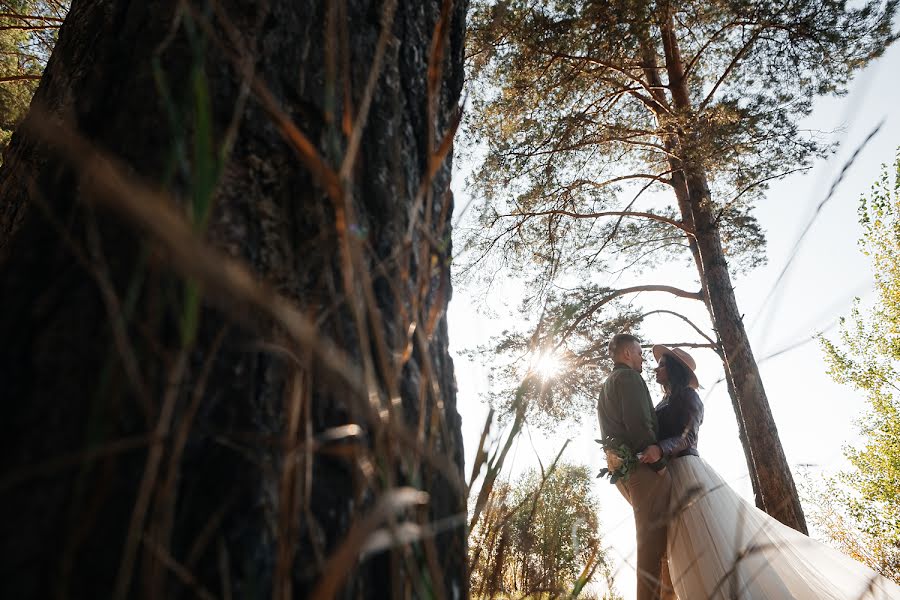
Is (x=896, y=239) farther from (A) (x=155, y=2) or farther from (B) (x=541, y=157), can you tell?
(A) (x=155, y=2)

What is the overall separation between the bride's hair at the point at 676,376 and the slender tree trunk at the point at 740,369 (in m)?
1.16

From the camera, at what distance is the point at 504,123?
21.1ft

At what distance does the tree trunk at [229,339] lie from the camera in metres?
0.33

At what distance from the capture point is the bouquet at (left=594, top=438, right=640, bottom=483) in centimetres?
311

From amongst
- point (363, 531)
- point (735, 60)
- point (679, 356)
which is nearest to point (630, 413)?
point (679, 356)

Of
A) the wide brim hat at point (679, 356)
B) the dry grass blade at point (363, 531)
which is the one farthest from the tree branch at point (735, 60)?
the dry grass blade at point (363, 531)

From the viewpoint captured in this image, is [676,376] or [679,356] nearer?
[676,376]

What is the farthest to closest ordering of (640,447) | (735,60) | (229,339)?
1. (735,60)
2. (640,447)
3. (229,339)

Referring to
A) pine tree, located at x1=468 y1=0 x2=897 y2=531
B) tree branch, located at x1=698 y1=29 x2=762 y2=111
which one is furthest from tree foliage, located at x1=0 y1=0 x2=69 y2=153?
tree branch, located at x1=698 y1=29 x2=762 y2=111

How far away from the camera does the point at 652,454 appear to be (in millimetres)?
3039

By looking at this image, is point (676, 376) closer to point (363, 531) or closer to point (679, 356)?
point (679, 356)

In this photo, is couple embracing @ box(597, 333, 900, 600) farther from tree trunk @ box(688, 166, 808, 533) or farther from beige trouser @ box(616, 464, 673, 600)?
tree trunk @ box(688, 166, 808, 533)

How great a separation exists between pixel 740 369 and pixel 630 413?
9.05 feet

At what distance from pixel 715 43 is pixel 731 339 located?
3.88m
